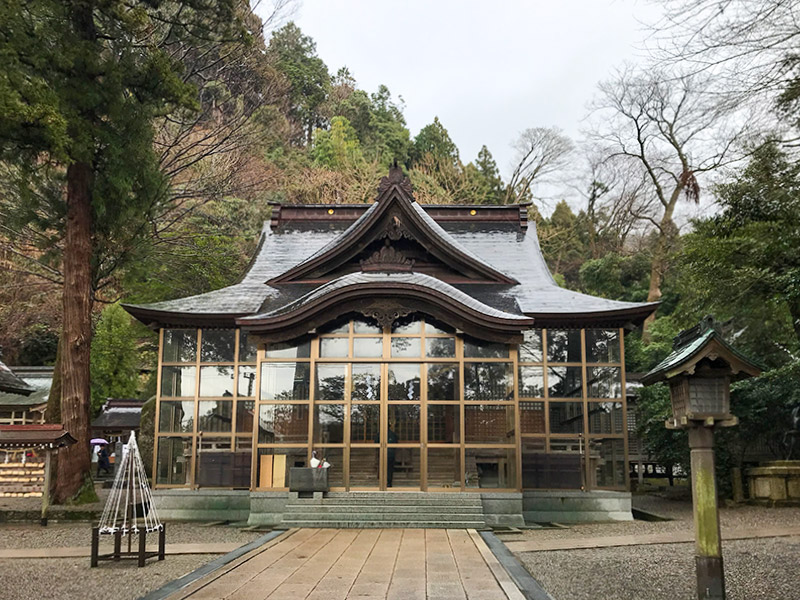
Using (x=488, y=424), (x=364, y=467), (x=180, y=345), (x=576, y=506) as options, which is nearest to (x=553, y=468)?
(x=576, y=506)

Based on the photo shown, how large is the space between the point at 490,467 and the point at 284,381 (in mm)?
4546

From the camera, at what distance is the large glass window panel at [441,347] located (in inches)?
553

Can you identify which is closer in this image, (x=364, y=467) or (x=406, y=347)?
(x=364, y=467)

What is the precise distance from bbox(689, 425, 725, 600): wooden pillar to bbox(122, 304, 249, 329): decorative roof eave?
34.1ft

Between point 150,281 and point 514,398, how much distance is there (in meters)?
14.7

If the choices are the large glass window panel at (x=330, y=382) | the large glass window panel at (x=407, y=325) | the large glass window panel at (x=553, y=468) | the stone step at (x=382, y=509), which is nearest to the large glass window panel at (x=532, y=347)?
the large glass window panel at (x=553, y=468)

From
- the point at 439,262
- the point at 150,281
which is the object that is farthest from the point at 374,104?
the point at 439,262

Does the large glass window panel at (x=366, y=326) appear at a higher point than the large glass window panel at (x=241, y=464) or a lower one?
higher

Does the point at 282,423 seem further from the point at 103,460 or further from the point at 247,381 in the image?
the point at 103,460

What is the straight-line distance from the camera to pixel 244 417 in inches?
598

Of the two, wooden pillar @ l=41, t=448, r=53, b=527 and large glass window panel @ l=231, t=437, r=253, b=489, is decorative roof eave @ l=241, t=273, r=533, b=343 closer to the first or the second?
large glass window panel @ l=231, t=437, r=253, b=489

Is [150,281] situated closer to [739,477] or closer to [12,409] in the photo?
[12,409]

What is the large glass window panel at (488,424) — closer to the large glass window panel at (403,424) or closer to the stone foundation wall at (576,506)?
the large glass window panel at (403,424)

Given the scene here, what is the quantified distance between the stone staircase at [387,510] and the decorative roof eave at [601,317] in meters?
4.23
